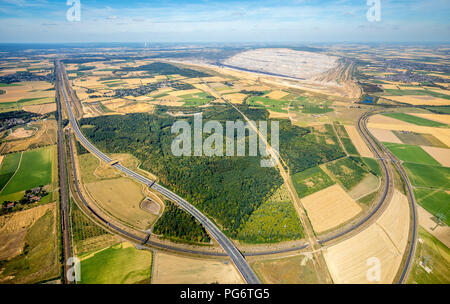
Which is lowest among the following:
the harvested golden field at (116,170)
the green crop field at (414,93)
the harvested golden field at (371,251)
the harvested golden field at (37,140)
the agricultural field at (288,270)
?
the agricultural field at (288,270)

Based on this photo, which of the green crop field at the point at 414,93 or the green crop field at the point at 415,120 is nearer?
the green crop field at the point at 415,120

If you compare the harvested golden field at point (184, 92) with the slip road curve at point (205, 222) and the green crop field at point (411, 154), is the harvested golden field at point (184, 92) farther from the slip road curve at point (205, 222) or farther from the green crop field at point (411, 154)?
the green crop field at point (411, 154)

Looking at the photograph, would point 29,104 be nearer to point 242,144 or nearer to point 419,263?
point 242,144

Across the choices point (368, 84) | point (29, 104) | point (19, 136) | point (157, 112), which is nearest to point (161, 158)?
point (157, 112)

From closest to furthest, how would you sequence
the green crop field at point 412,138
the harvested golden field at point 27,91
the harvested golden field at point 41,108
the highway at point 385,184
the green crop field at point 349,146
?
the highway at point 385,184, the green crop field at point 349,146, the green crop field at point 412,138, the harvested golden field at point 41,108, the harvested golden field at point 27,91

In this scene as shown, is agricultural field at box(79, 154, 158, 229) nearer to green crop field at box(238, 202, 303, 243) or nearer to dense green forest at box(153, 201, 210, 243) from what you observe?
dense green forest at box(153, 201, 210, 243)

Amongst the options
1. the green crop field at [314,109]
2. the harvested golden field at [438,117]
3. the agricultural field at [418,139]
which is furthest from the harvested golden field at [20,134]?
the harvested golden field at [438,117]

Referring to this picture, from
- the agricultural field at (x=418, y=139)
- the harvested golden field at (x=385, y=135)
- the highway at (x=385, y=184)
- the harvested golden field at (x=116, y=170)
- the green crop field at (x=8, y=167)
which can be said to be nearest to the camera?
the highway at (x=385, y=184)

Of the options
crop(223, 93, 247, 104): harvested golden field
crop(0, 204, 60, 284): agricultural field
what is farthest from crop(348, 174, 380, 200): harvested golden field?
crop(223, 93, 247, 104): harvested golden field
